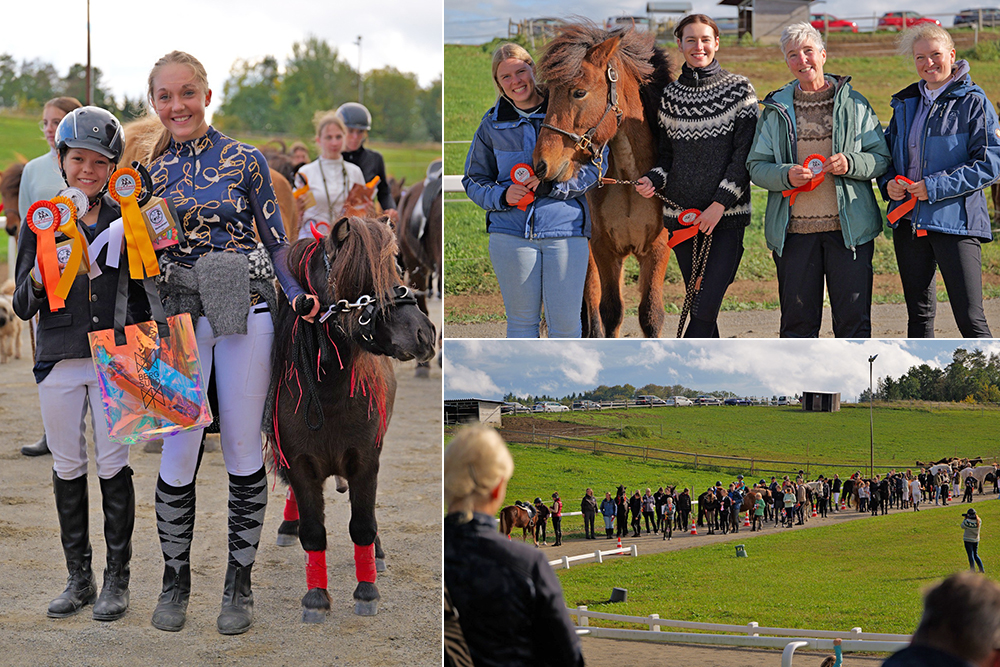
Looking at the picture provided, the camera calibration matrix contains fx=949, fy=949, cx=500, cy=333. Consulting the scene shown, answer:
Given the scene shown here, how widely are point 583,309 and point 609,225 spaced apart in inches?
13.8

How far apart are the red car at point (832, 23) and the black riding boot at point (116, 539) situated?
3226mm

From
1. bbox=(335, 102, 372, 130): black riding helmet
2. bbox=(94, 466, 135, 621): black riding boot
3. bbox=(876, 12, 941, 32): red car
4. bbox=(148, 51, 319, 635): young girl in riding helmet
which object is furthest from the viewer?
bbox=(335, 102, 372, 130): black riding helmet

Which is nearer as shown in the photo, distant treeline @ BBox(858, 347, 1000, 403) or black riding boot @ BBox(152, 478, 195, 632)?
distant treeline @ BBox(858, 347, 1000, 403)

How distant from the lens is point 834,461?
3307mm

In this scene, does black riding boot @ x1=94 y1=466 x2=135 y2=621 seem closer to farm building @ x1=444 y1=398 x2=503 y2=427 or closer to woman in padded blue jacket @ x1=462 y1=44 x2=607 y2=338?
farm building @ x1=444 y1=398 x2=503 y2=427

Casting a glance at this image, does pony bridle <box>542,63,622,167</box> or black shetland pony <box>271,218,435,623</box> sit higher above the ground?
pony bridle <box>542,63,622,167</box>

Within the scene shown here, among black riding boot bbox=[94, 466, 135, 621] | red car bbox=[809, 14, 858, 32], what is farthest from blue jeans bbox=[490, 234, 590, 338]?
black riding boot bbox=[94, 466, 135, 621]

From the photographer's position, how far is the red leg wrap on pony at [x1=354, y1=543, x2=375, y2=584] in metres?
4.00

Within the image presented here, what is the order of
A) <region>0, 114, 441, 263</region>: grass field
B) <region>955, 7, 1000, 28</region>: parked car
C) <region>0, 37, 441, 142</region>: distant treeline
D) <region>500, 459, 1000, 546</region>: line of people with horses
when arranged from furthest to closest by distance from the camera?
<region>0, 37, 441, 142</region>: distant treeline < <region>0, 114, 441, 263</region>: grass field < <region>955, 7, 1000, 28</region>: parked car < <region>500, 459, 1000, 546</region>: line of people with horses

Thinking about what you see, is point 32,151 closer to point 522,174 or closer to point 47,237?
point 47,237

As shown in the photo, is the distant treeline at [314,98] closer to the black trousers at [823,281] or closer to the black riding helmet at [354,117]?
the black riding helmet at [354,117]

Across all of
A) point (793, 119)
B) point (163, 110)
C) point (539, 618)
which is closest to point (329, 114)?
point (163, 110)

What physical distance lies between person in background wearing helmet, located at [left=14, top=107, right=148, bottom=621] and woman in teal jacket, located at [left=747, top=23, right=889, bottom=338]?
8.10 ft

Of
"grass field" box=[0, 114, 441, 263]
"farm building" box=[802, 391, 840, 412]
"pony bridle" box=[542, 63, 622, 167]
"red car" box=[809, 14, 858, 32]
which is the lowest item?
"farm building" box=[802, 391, 840, 412]
